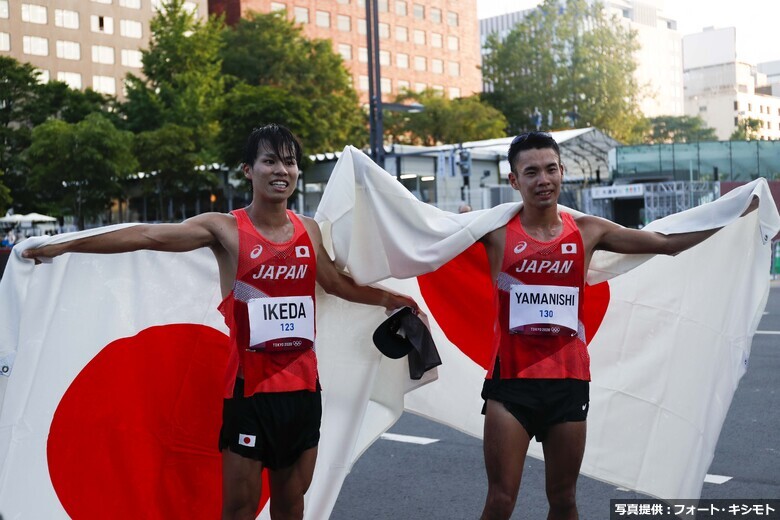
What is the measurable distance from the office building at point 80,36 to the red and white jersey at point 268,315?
3362 inches

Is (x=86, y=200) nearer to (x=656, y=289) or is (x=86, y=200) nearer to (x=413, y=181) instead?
(x=413, y=181)

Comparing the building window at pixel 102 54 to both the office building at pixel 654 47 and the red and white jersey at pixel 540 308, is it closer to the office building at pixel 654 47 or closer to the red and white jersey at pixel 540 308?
the red and white jersey at pixel 540 308

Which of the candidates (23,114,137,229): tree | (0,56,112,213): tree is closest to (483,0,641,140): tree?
(0,56,112,213): tree

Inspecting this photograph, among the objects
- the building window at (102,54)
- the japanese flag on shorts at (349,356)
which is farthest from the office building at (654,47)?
the japanese flag on shorts at (349,356)

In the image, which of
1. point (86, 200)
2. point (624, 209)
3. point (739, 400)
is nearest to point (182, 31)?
point (86, 200)

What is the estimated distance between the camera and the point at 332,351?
190 inches

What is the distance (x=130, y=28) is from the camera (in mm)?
93375

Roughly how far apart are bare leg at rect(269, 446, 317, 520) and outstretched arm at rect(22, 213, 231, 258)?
3.28ft

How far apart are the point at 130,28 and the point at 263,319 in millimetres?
95454

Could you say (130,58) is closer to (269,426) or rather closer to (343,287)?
(343,287)

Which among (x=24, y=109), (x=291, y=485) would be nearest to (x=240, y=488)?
(x=291, y=485)

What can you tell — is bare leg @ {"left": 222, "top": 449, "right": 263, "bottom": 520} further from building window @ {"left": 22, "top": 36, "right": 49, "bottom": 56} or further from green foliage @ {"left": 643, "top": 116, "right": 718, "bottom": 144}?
green foliage @ {"left": 643, "top": 116, "right": 718, "bottom": 144}

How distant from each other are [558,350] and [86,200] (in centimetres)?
4256

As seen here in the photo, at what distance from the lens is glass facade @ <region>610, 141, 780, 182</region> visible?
1517 inches
